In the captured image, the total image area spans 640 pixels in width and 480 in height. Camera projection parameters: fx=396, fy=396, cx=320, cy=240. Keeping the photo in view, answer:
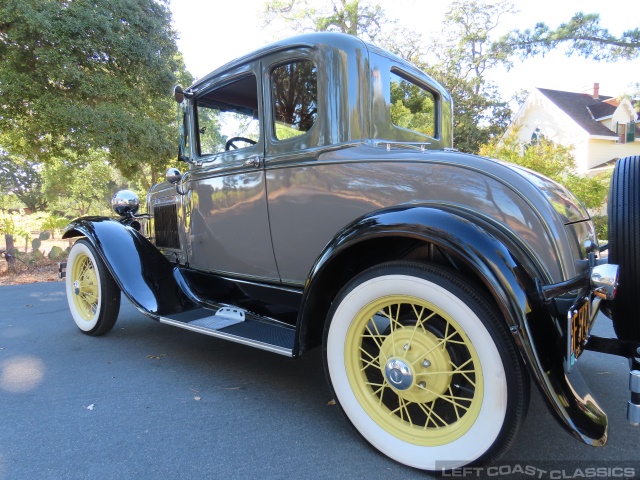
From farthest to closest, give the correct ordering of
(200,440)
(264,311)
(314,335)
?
1. (264,311)
2. (314,335)
3. (200,440)

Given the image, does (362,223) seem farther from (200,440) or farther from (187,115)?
(187,115)

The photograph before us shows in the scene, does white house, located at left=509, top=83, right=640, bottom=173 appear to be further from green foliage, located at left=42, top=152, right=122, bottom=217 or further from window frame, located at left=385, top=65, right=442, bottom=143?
green foliage, located at left=42, top=152, right=122, bottom=217

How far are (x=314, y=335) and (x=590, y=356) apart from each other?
228 centimetres

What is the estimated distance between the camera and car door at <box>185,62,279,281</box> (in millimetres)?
2500

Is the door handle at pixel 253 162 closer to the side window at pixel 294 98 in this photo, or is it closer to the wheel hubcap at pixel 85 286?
the side window at pixel 294 98

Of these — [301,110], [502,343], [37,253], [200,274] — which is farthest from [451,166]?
[37,253]

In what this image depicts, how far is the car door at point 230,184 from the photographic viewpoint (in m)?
2.50

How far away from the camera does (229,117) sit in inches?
113

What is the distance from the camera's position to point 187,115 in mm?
3043

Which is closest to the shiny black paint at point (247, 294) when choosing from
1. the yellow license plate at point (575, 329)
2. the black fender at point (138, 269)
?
the black fender at point (138, 269)

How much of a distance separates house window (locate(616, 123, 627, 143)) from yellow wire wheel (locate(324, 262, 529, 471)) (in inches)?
818

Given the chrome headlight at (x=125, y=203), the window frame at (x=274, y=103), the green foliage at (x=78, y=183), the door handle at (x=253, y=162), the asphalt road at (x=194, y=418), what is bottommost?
the asphalt road at (x=194, y=418)

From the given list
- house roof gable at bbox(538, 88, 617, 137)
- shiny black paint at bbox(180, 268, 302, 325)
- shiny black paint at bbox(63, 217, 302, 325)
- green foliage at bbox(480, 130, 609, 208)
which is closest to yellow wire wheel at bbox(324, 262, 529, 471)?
shiny black paint at bbox(180, 268, 302, 325)

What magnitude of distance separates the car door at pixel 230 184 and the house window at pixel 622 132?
2050 centimetres
